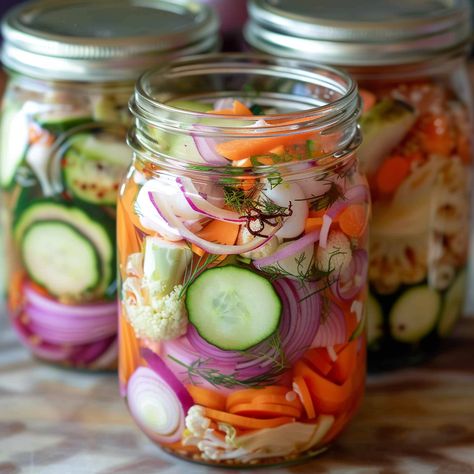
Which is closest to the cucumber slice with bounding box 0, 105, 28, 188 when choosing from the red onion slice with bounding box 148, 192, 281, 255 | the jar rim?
the jar rim

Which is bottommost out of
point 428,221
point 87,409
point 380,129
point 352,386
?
point 87,409

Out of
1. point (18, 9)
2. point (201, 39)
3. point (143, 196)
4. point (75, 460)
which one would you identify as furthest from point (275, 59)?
point (75, 460)

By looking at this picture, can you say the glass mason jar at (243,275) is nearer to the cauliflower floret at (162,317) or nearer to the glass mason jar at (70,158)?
the cauliflower floret at (162,317)

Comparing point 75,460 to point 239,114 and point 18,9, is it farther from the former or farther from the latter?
point 18,9

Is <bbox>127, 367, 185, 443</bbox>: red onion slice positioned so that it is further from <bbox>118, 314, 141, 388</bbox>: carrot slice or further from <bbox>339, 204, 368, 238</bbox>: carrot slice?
<bbox>339, 204, 368, 238</bbox>: carrot slice

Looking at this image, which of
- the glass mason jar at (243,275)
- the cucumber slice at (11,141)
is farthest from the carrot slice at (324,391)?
the cucumber slice at (11,141)

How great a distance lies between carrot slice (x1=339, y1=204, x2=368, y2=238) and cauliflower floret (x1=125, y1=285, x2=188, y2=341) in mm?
175

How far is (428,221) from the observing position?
118cm

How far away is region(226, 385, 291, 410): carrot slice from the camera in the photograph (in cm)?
99

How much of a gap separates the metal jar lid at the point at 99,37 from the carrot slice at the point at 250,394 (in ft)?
1.30

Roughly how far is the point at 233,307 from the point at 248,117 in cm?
18

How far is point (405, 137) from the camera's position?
3.72ft

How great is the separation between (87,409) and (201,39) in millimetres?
470

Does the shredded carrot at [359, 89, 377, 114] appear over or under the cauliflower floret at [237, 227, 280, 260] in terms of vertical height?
over
